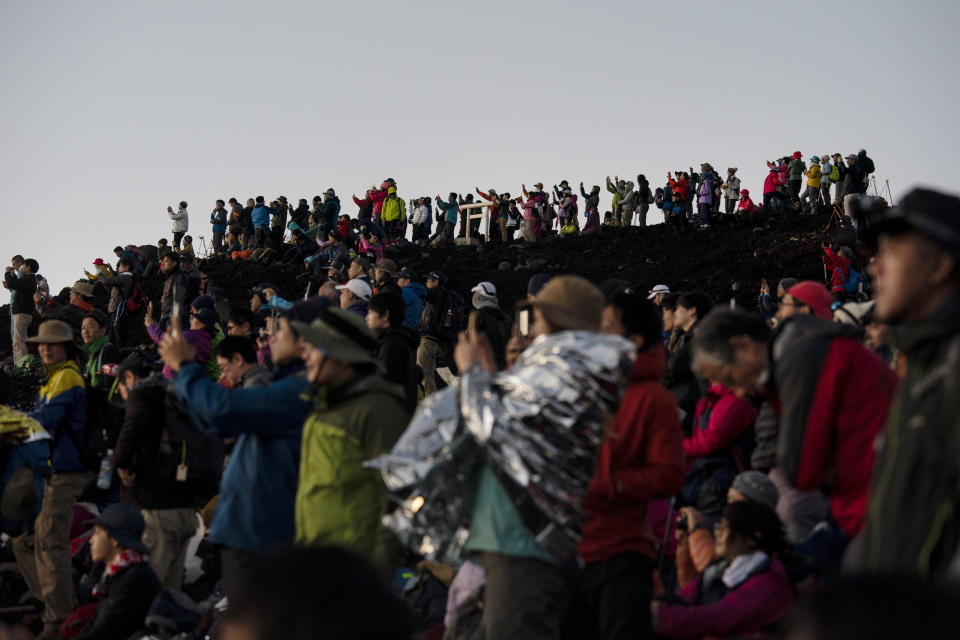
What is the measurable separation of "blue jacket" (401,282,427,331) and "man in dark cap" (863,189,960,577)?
31.2 ft

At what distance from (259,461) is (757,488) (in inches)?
104

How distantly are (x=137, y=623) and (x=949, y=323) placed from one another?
218 inches

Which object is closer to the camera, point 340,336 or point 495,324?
point 340,336

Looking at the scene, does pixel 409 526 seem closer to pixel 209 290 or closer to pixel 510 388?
pixel 510 388

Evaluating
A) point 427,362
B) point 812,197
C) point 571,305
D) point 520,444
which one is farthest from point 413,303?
point 812,197

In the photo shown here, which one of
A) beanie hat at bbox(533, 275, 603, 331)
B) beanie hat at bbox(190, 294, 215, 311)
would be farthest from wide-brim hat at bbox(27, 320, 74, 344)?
beanie hat at bbox(533, 275, 603, 331)

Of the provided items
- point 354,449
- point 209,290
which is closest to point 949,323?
point 354,449

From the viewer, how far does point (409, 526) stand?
13.1ft

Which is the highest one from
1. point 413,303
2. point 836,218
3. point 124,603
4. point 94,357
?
point 836,218

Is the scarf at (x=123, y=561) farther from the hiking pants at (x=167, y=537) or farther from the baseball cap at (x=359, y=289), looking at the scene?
the baseball cap at (x=359, y=289)

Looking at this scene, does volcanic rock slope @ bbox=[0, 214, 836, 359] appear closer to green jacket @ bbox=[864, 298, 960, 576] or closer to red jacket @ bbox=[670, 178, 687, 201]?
red jacket @ bbox=[670, 178, 687, 201]

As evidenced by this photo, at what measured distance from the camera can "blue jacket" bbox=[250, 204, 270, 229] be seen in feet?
96.3

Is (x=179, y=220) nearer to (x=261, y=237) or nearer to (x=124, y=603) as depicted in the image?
(x=261, y=237)

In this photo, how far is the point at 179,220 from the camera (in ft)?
99.3
